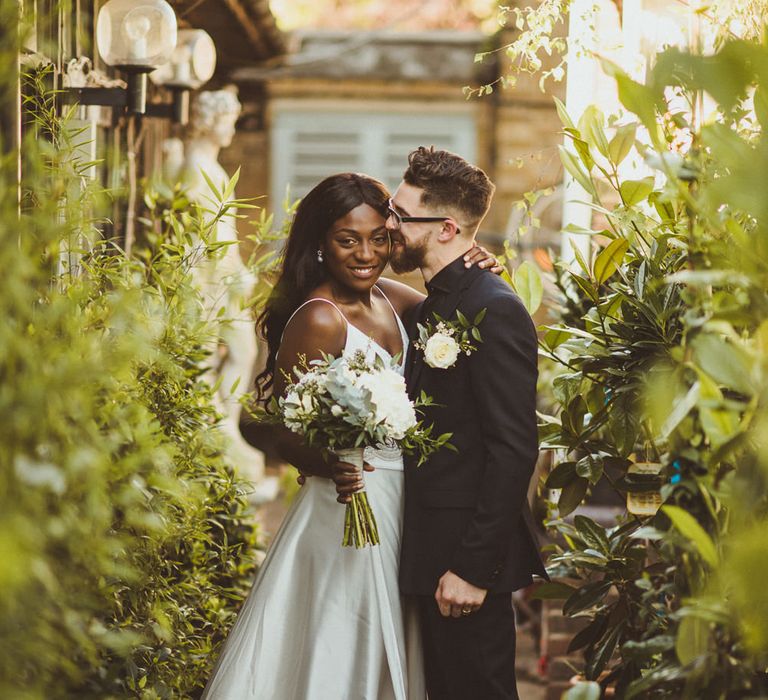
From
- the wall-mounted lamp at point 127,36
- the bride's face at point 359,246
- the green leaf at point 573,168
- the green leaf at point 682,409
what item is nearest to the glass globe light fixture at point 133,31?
the wall-mounted lamp at point 127,36

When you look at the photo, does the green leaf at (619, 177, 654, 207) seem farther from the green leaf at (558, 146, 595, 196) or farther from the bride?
the bride

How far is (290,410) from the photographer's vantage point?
8.64 ft

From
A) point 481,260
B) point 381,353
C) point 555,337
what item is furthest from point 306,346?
point 555,337

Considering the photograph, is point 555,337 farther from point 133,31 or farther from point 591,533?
point 133,31

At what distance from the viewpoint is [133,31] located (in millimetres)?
3885

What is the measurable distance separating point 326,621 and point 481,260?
1.09 m

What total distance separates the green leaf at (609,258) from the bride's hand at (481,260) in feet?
0.92

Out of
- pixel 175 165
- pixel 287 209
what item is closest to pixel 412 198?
pixel 287 209

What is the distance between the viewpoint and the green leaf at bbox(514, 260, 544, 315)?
10.7 ft

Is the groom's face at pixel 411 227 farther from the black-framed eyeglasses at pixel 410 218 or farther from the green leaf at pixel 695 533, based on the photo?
the green leaf at pixel 695 533

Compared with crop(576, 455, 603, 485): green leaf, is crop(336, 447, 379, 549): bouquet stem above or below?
below

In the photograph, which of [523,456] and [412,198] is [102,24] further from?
[523,456]

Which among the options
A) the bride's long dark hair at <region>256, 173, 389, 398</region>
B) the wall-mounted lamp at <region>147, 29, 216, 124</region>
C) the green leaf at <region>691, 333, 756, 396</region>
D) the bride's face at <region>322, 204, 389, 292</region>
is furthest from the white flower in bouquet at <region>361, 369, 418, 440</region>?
the wall-mounted lamp at <region>147, 29, 216, 124</region>

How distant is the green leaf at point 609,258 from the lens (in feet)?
9.67
